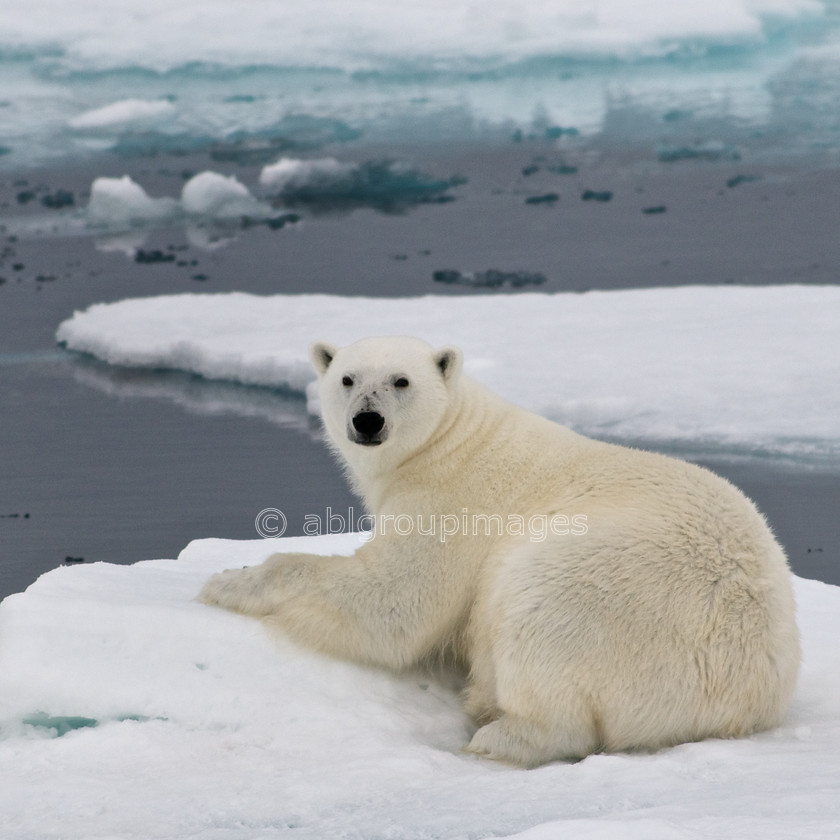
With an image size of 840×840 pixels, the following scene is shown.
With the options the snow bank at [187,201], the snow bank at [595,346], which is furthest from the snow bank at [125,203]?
the snow bank at [595,346]

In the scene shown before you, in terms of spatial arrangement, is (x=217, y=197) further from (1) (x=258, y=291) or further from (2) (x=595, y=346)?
(2) (x=595, y=346)

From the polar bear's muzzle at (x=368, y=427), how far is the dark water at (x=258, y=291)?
3380 millimetres

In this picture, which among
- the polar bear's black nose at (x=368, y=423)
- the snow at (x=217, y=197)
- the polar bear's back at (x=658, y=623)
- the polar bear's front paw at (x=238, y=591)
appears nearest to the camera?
the polar bear's back at (x=658, y=623)

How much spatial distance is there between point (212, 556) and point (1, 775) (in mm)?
2334

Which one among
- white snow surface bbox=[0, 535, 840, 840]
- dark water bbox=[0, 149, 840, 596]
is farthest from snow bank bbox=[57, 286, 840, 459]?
white snow surface bbox=[0, 535, 840, 840]

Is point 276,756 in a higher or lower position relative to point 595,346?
lower

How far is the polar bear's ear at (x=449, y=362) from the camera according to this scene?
159 inches

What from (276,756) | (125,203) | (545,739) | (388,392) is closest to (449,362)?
(388,392)

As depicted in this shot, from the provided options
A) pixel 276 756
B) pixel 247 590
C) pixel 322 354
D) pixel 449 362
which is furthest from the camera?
pixel 322 354

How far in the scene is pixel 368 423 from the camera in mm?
3807

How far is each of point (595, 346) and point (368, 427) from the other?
23.8 ft

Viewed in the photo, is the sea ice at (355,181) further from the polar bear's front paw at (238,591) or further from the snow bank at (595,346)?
the polar bear's front paw at (238,591)

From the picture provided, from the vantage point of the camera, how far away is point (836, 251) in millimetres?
19906

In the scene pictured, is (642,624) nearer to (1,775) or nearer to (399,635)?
(399,635)
